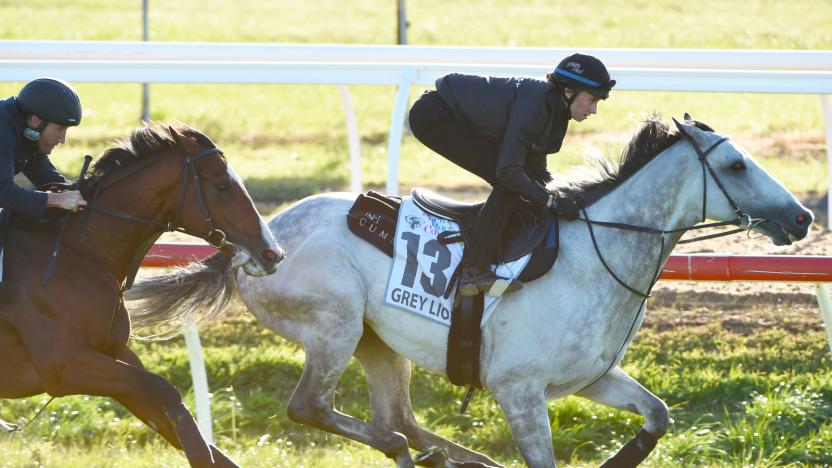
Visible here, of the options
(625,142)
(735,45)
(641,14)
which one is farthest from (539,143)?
(641,14)

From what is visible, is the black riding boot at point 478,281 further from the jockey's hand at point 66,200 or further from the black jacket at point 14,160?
the black jacket at point 14,160

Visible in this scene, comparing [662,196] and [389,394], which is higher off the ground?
[662,196]

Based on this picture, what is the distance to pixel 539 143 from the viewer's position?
Answer: 5.28 metres

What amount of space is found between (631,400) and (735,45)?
1345cm

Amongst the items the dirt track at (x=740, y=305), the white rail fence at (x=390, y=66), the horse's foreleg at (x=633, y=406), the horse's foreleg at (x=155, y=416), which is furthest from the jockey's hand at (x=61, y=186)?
the dirt track at (x=740, y=305)

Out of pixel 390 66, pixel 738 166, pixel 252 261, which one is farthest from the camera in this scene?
pixel 390 66

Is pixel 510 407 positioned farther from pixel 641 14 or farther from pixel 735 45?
pixel 641 14

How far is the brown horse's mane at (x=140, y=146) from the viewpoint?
5035 millimetres

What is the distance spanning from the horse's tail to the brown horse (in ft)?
1.63

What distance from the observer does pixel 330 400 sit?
553cm

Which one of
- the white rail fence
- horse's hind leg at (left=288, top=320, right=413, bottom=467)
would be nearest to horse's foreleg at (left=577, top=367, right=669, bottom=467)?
horse's hind leg at (left=288, top=320, right=413, bottom=467)

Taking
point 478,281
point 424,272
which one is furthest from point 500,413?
point 478,281

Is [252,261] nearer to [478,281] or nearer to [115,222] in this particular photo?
[115,222]

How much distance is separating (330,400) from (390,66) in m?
2.09
